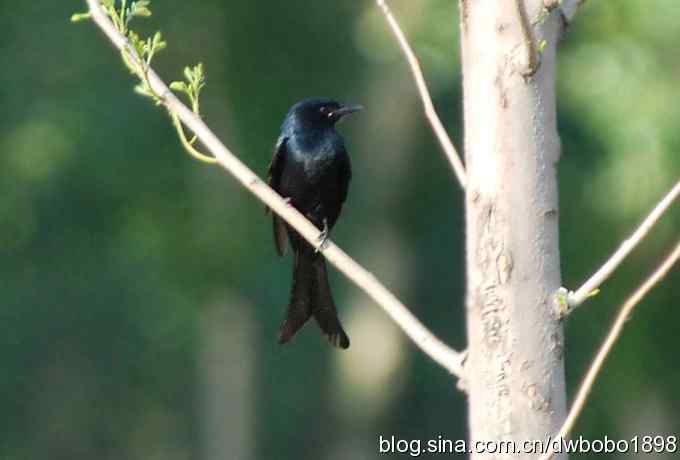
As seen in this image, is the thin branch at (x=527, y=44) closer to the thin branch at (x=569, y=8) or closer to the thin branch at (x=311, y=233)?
the thin branch at (x=569, y=8)

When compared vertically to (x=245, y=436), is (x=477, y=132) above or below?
above

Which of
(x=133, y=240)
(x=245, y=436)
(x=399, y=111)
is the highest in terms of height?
(x=399, y=111)

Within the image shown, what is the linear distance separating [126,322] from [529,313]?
1735 cm

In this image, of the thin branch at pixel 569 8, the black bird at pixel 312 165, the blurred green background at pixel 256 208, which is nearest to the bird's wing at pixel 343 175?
the black bird at pixel 312 165

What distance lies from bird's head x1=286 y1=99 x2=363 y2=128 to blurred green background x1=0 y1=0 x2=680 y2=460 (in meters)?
6.62

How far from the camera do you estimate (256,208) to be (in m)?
16.6

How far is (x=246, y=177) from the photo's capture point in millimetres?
3055

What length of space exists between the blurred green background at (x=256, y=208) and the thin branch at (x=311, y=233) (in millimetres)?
9616

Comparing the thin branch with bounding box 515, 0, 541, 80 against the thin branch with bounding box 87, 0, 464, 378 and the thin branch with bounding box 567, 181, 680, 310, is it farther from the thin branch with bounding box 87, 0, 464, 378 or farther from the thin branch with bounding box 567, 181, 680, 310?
the thin branch with bounding box 87, 0, 464, 378

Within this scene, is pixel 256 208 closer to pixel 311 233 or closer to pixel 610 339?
pixel 311 233

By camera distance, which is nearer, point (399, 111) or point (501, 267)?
point (501, 267)

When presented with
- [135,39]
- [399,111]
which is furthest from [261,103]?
[135,39]

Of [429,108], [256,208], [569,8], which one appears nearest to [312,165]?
[429,108]

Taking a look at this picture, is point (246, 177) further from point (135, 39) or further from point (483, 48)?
point (483, 48)
